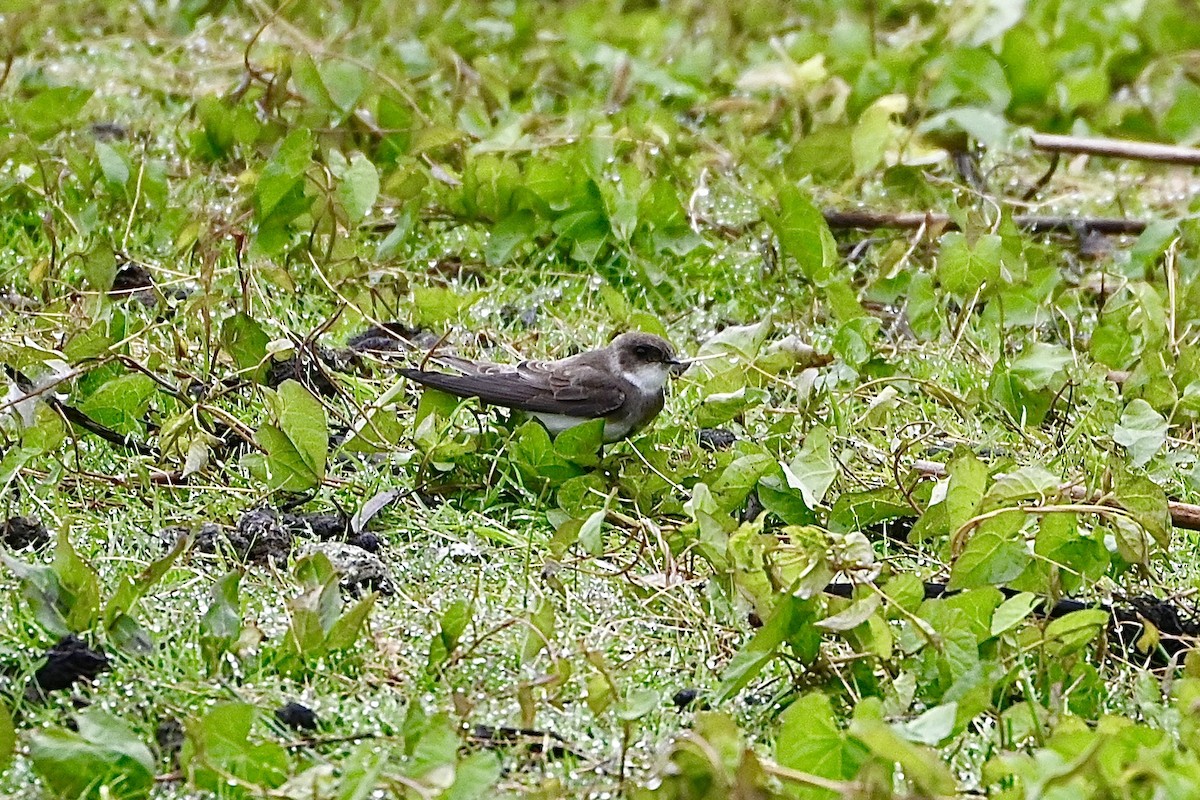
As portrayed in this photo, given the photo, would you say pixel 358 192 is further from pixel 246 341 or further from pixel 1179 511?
pixel 1179 511

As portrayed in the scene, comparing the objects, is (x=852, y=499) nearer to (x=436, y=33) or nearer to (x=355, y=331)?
(x=355, y=331)

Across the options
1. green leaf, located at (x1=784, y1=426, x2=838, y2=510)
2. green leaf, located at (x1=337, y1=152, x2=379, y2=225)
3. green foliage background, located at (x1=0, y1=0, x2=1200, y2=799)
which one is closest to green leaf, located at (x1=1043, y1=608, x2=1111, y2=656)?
green foliage background, located at (x1=0, y1=0, x2=1200, y2=799)

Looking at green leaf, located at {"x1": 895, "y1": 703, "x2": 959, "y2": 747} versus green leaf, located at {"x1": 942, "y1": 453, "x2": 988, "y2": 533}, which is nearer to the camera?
green leaf, located at {"x1": 895, "y1": 703, "x2": 959, "y2": 747}

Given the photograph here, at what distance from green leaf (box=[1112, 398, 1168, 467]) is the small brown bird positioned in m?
1.21

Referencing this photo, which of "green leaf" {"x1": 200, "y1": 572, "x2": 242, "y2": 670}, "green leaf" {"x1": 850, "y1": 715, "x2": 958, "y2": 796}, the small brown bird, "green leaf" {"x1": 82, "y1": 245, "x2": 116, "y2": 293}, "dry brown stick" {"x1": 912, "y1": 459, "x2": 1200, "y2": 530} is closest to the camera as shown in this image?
"green leaf" {"x1": 850, "y1": 715, "x2": 958, "y2": 796}

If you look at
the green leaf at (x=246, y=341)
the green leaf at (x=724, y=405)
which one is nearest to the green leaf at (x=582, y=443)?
the green leaf at (x=724, y=405)

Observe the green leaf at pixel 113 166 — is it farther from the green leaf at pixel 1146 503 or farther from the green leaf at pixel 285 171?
the green leaf at pixel 1146 503

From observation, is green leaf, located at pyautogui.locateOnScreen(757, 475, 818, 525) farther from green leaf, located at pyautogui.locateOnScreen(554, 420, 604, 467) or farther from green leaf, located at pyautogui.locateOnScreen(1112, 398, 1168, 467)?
green leaf, located at pyautogui.locateOnScreen(1112, 398, 1168, 467)

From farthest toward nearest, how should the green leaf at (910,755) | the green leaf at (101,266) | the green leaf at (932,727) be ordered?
the green leaf at (101,266), the green leaf at (932,727), the green leaf at (910,755)

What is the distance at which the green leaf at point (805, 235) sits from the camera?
520 centimetres

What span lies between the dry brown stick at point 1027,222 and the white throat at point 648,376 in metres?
1.70

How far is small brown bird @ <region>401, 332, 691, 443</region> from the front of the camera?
13.9 feet

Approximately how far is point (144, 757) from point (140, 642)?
1.46ft

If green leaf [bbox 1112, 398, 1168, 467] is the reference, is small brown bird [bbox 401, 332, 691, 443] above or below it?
above
